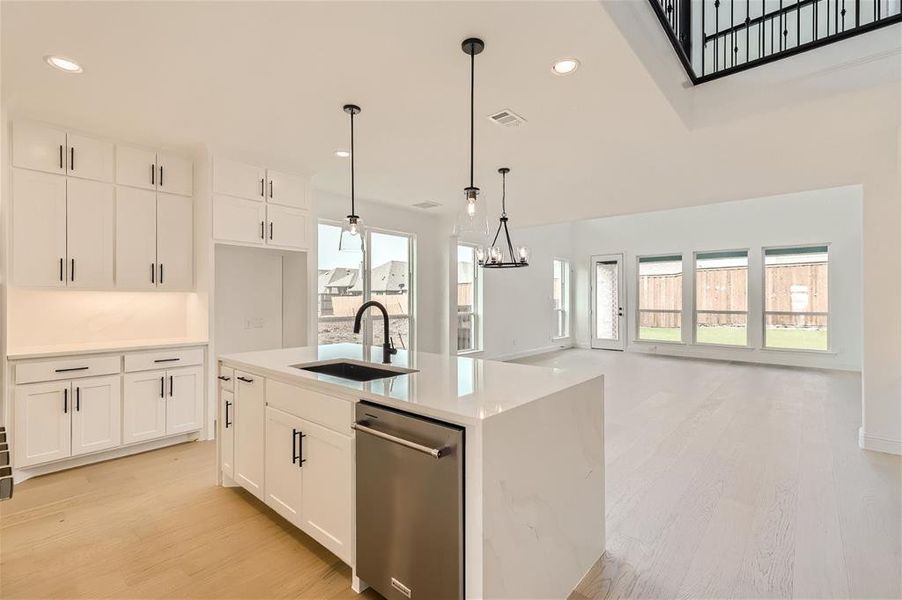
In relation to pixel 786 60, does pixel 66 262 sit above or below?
below

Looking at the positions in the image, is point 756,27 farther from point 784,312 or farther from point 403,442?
point 784,312

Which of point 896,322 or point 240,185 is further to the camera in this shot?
point 240,185

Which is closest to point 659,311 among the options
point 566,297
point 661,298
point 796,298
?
point 661,298

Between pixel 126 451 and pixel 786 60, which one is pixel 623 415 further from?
pixel 126 451

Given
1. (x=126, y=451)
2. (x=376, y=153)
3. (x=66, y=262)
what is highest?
(x=376, y=153)

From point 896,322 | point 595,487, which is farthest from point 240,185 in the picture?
point 896,322

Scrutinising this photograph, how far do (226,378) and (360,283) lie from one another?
3.00 metres

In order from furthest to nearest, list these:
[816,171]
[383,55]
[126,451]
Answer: [816,171]
[126,451]
[383,55]

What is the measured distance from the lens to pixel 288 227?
4.37m

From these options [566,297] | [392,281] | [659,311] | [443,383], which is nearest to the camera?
[443,383]

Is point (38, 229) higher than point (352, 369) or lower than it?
higher

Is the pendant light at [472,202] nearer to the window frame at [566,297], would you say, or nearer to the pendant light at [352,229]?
the pendant light at [352,229]

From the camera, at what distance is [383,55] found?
7.48ft

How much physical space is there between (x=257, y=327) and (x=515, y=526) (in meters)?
3.88
